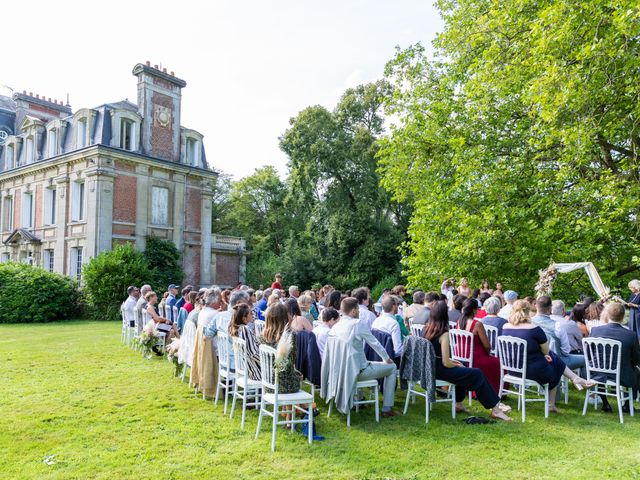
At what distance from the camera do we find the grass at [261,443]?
4.89m

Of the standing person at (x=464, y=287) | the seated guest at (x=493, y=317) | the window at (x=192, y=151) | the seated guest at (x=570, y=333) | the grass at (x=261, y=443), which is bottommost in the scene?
the grass at (x=261, y=443)

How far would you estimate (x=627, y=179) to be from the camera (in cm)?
1224

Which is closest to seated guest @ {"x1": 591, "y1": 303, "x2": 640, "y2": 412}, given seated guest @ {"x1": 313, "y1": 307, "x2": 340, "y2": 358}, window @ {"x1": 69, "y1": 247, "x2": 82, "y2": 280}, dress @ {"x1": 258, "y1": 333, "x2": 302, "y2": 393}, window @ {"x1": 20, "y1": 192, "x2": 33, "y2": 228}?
seated guest @ {"x1": 313, "y1": 307, "x2": 340, "y2": 358}

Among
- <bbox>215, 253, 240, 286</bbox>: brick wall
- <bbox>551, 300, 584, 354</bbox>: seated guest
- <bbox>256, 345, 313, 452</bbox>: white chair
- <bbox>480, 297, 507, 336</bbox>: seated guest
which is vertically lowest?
<bbox>256, 345, 313, 452</bbox>: white chair

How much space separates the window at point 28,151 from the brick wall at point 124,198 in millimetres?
7608


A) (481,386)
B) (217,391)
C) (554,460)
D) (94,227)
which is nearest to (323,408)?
(217,391)

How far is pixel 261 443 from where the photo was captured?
18.6 ft

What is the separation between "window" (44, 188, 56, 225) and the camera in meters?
27.1

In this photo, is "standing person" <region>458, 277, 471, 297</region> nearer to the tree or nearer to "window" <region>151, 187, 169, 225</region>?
the tree

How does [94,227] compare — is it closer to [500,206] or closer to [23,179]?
[23,179]

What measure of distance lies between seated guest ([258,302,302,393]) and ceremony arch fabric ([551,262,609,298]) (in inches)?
297

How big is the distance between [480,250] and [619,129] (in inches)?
164

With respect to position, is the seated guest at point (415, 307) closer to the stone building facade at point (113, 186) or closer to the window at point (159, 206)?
the stone building facade at point (113, 186)

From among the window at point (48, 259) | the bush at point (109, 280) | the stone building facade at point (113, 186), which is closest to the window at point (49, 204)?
the stone building facade at point (113, 186)
